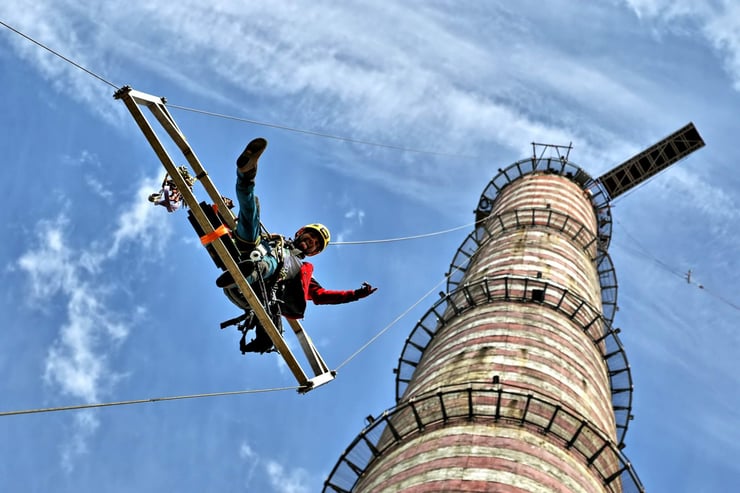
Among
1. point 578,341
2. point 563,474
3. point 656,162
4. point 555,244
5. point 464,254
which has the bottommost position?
point 563,474

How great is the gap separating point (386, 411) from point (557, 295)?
7757 millimetres

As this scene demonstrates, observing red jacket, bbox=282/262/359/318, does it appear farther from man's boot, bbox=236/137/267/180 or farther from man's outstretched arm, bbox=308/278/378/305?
man's boot, bbox=236/137/267/180

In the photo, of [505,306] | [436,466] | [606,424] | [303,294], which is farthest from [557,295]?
[303,294]

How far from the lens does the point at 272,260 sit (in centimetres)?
1296

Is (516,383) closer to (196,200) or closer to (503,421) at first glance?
(503,421)

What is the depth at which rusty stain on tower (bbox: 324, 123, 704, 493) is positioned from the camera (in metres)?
15.7

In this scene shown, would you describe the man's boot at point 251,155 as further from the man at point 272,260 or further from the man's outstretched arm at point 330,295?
the man's outstretched arm at point 330,295

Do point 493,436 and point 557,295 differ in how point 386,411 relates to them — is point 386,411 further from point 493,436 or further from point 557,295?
point 557,295

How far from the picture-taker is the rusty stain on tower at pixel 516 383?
1566 cm

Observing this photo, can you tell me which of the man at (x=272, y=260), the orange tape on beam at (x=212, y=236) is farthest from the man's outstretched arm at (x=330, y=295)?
the orange tape on beam at (x=212, y=236)

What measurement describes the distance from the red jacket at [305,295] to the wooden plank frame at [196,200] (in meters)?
1.08

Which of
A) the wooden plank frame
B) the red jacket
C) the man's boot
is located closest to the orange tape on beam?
the wooden plank frame

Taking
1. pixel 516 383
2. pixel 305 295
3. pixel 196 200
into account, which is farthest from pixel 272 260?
pixel 516 383

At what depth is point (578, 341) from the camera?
2191cm
